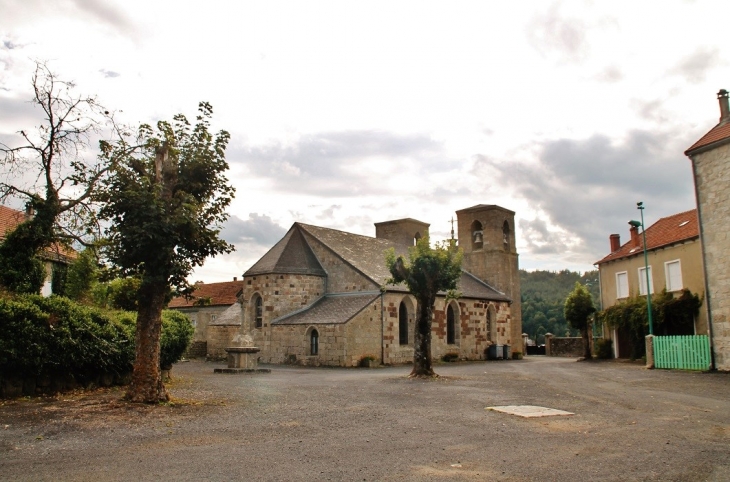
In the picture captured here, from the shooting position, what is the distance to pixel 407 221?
44.7 metres

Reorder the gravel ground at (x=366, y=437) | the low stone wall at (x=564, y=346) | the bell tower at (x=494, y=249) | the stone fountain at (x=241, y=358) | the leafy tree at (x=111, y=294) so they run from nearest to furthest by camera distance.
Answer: the gravel ground at (x=366, y=437)
the stone fountain at (x=241, y=358)
the leafy tree at (x=111, y=294)
the bell tower at (x=494, y=249)
the low stone wall at (x=564, y=346)

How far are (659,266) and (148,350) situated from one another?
86.4ft

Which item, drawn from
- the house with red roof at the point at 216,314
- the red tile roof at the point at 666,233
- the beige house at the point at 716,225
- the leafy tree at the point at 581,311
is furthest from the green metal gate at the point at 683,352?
the house with red roof at the point at 216,314

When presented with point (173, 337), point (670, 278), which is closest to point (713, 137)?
point (670, 278)

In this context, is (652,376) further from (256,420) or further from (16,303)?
(16,303)

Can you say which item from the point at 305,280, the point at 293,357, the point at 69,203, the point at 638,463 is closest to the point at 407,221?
the point at 305,280

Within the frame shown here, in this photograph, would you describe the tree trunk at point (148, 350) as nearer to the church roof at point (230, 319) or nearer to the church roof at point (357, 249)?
the church roof at point (357, 249)

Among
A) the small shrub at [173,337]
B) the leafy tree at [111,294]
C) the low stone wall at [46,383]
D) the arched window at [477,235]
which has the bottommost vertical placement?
the low stone wall at [46,383]

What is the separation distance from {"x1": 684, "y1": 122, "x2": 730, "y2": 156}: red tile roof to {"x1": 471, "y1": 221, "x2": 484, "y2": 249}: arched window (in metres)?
21.0

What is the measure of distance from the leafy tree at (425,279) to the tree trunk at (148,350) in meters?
9.82

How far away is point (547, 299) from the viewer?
90375 mm

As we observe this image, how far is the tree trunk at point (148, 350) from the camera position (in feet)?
38.7

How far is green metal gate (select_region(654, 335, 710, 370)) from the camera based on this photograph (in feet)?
69.9

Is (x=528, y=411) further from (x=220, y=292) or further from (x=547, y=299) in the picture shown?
(x=547, y=299)
